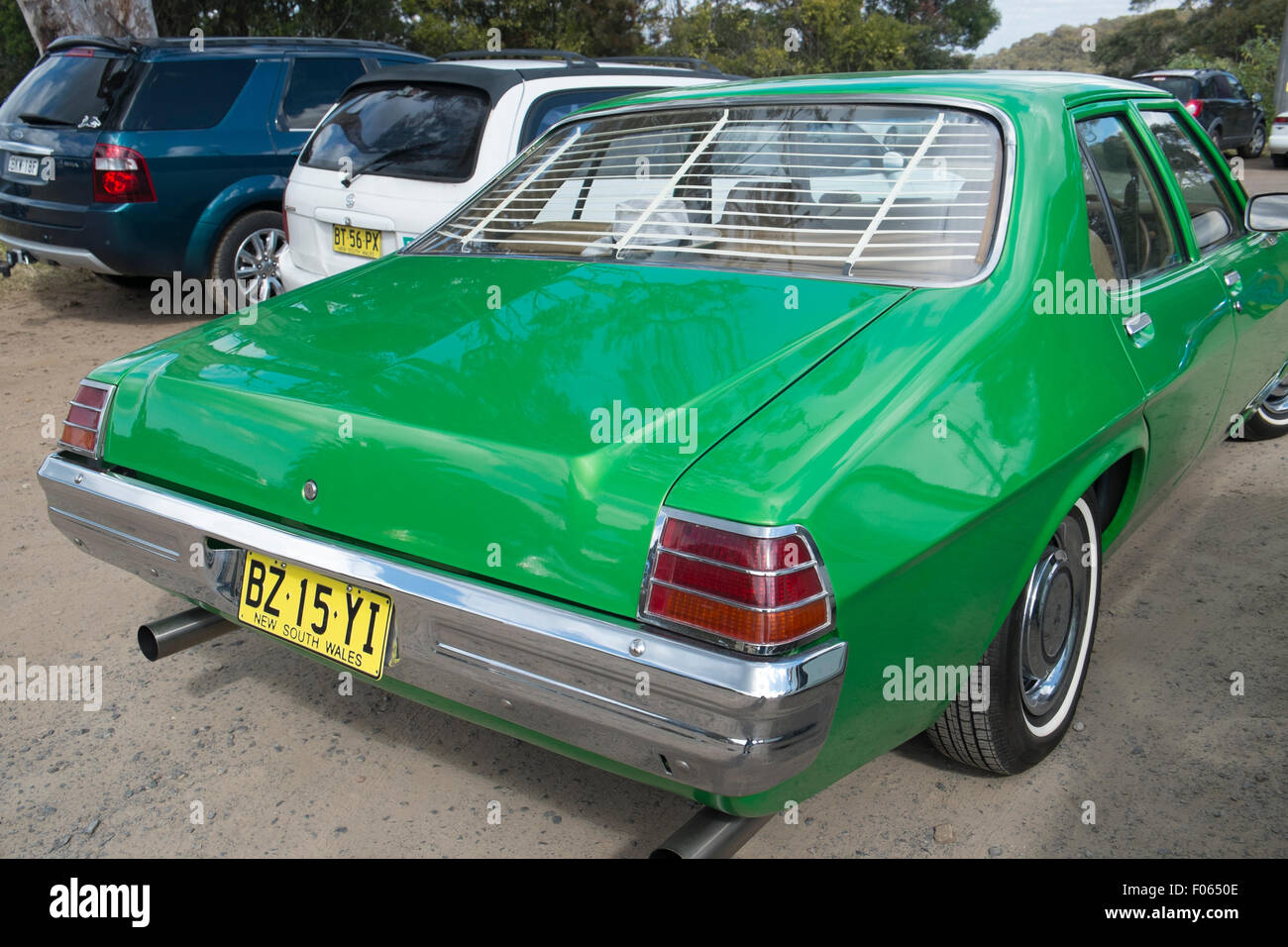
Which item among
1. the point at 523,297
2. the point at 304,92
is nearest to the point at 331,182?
the point at 304,92

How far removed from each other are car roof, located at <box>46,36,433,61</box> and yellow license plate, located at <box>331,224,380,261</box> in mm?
2371

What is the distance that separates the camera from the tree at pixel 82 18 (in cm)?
975

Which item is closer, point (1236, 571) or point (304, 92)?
point (1236, 571)

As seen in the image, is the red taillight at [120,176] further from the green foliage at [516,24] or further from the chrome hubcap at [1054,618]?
the green foliage at [516,24]

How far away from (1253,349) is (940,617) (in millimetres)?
2263

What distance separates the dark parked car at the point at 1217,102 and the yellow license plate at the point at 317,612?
1716 cm

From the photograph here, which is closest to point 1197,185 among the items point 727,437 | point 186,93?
point 727,437

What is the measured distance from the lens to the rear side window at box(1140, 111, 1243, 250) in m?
3.34

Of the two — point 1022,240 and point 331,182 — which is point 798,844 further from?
point 331,182

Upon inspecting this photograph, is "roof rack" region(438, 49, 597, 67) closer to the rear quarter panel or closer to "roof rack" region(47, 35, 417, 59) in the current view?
"roof rack" region(47, 35, 417, 59)

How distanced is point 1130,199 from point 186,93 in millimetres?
6300

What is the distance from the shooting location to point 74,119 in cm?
698

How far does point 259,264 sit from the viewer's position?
7465mm

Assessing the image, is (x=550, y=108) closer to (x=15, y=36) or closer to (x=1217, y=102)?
(x=1217, y=102)
